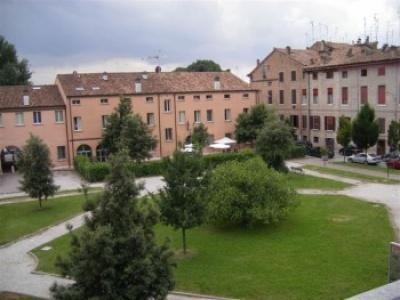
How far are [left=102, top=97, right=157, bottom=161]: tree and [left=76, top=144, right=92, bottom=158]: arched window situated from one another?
3.25 metres

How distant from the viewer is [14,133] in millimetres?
44188

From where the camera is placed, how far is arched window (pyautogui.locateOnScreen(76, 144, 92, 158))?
4672 centimetres

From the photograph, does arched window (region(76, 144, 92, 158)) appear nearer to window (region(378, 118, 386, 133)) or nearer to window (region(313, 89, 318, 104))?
window (region(313, 89, 318, 104))

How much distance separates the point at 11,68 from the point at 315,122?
42785mm

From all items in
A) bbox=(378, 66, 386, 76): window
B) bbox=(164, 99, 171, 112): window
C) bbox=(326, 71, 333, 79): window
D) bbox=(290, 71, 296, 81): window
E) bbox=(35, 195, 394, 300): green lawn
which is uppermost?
bbox=(290, 71, 296, 81): window

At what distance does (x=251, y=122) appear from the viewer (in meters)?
49.5

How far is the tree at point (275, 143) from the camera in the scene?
37.0 meters

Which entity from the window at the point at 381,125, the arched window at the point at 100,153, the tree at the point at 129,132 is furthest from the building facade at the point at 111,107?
the window at the point at 381,125

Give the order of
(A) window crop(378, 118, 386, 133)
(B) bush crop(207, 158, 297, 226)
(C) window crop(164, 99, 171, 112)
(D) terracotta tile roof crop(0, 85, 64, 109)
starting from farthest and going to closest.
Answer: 1. (C) window crop(164, 99, 171, 112)
2. (A) window crop(378, 118, 386, 133)
3. (D) terracotta tile roof crop(0, 85, 64, 109)
4. (B) bush crop(207, 158, 297, 226)

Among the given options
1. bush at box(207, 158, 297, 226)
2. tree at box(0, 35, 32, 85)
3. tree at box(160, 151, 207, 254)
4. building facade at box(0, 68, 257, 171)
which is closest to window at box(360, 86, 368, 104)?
building facade at box(0, 68, 257, 171)

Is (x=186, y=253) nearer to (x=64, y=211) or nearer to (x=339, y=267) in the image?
(x=339, y=267)

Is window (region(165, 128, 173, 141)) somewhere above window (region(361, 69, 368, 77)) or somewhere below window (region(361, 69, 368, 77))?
below

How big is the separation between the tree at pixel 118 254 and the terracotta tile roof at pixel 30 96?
1361 inches

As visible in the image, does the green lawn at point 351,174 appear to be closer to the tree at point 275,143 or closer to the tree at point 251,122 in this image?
the tree at point 275,143
